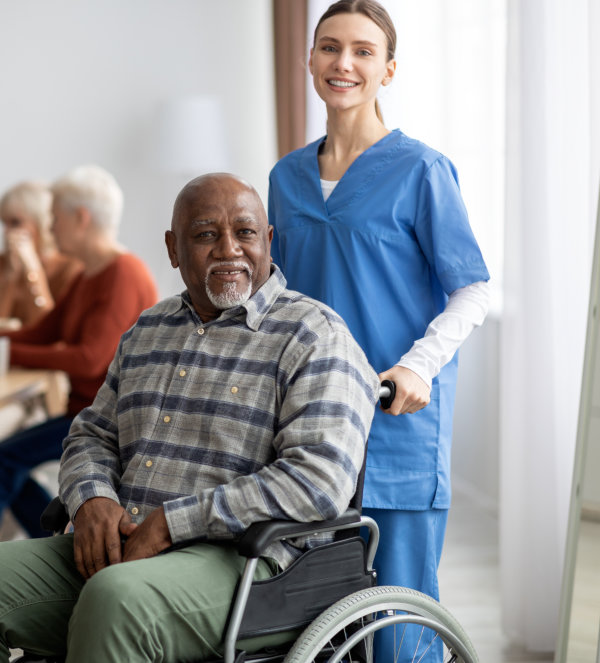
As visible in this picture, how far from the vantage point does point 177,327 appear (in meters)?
1.78

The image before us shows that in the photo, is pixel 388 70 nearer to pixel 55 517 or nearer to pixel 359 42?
pixel 359 42

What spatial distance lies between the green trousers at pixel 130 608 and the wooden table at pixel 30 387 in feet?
5.50

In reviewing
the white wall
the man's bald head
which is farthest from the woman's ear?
the white wall

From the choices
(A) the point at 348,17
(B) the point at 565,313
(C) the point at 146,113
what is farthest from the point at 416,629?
(C) the point at 146,113

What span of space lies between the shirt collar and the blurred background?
0.97 meters

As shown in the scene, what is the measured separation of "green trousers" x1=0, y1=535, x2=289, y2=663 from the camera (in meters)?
1.36

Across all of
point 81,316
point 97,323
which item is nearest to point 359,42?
point 97,323

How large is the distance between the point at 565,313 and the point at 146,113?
4.00m

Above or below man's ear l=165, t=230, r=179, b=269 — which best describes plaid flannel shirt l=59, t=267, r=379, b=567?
below

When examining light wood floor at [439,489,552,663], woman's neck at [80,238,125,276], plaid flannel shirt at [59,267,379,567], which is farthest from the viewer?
woman's neck at [80,238,125,276]

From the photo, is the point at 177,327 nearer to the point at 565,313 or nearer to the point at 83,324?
the point at 565,313

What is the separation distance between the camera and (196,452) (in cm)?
162

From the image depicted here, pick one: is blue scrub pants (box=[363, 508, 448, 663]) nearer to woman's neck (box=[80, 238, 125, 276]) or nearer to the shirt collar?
the shirt collar

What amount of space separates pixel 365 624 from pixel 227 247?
0.69 metres
